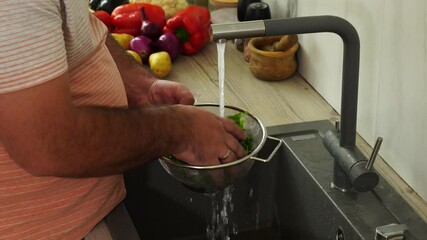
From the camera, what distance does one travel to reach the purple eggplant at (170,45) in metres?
1.75

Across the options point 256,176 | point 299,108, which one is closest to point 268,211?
point 256,176

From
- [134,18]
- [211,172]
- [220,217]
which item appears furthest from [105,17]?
[211,172]

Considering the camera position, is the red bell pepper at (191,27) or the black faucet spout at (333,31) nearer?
the black faucet spout at (333,31)

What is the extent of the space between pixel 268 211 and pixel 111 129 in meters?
0.55

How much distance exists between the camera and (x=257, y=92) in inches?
60.8

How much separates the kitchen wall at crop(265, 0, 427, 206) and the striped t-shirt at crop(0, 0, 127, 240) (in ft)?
1.52

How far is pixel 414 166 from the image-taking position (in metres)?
1.17

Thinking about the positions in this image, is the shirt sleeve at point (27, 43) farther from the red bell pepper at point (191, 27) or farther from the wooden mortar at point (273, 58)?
the red bell pepper at point (191, 27)

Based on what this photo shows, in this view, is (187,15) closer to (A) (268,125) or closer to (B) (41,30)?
(A) (268,125)

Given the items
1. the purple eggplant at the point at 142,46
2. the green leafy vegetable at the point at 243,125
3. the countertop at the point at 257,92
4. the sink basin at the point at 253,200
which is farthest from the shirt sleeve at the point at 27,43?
the purple eggplant at the point at 142,46

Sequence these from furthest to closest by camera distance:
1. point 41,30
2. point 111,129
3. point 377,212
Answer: point 377,212, point 111,129, point 41,30

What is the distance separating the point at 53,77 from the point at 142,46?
36.4 inches

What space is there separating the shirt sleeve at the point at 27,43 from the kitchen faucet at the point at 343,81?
254mm

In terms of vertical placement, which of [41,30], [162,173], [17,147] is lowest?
[162,173]
